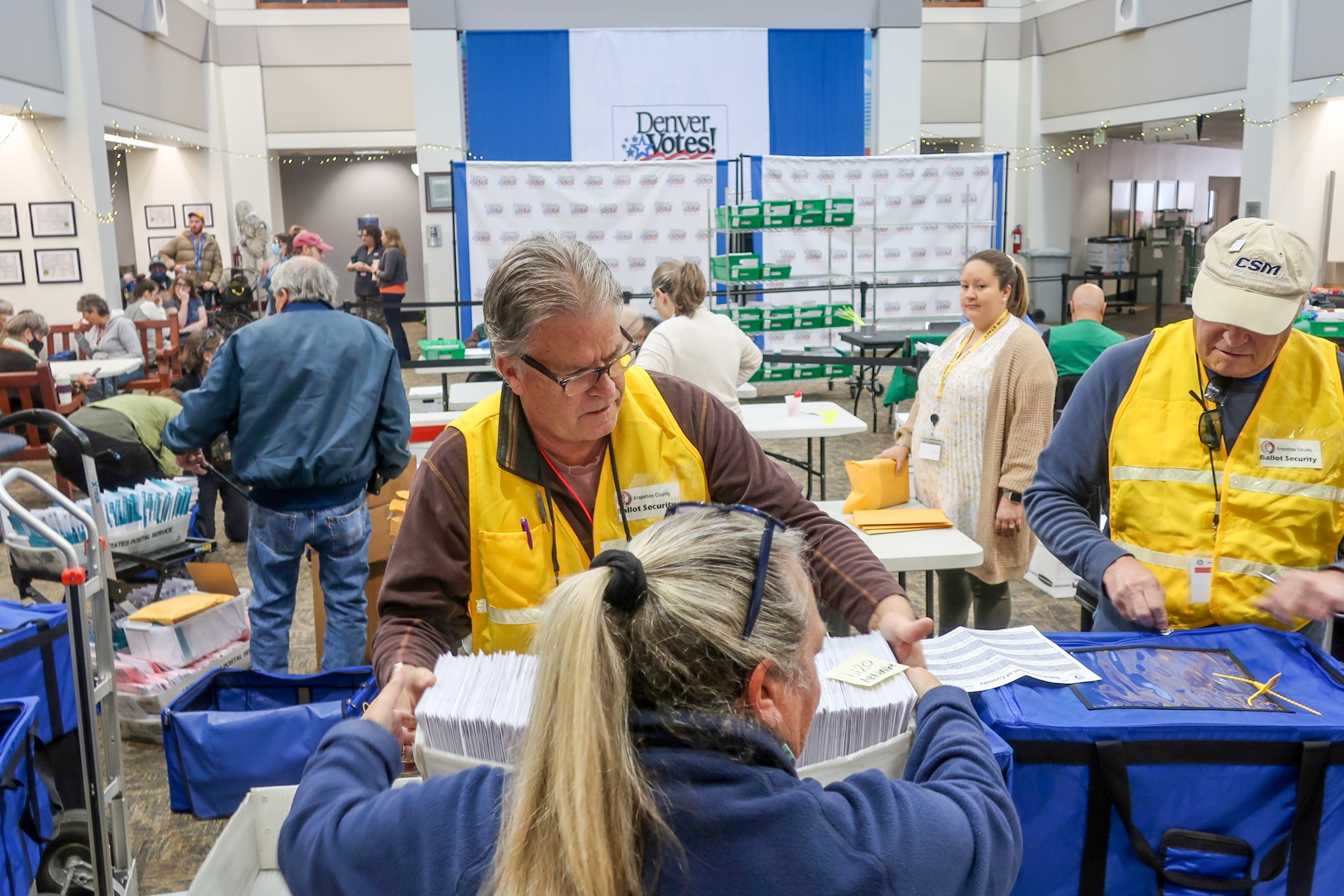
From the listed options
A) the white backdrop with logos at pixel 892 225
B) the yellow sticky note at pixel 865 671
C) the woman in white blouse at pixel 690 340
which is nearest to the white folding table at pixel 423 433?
the woman in white blouse at pixel 690 340

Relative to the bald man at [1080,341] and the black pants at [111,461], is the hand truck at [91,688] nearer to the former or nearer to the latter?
the black pants at [111,461]

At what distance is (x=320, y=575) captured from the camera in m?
3.51

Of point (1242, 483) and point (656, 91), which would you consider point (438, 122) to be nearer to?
point (656, 91)

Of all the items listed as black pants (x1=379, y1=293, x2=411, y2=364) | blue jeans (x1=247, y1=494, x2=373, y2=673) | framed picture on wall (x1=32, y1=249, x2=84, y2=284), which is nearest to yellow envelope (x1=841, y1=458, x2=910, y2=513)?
blue jeans (x1=247, y1=494, x2=373, y2=673)

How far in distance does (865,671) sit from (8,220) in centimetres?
1160

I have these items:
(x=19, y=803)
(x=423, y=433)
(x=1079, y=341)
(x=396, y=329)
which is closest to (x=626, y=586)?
(x=19, y=803)

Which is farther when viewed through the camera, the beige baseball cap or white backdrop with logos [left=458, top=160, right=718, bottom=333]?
white backdrop with logos [left=458, top=160, right=718, bottom=333]

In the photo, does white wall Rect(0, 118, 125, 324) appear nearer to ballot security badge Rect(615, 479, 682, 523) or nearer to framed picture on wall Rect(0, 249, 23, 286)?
framed picture on wall Rect(0, 249, 23, 286)

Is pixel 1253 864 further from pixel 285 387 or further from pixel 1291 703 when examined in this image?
pixel 285 387

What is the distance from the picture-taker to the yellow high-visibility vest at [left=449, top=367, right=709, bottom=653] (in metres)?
1.55

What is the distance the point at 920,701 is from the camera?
1.20 meters

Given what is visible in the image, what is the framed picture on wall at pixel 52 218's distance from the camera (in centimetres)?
1041

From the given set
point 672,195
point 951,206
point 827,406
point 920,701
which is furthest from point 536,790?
point 951,206

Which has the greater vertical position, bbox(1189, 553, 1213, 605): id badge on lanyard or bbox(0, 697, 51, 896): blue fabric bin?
bbox(1189, 553, 1213, 605): id badge on lanyard
